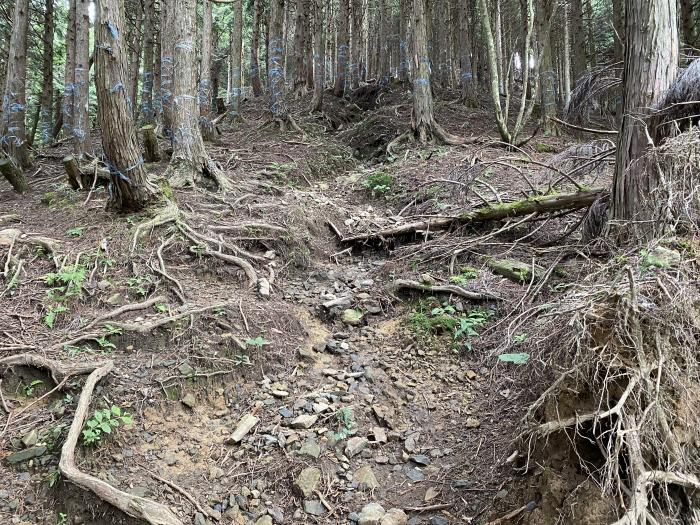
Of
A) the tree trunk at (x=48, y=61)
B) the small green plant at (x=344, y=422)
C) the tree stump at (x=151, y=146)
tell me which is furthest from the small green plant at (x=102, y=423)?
the tree trunk at (x=48, y=61)

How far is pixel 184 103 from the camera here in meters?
8.14

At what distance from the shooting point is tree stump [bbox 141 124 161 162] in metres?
9.14

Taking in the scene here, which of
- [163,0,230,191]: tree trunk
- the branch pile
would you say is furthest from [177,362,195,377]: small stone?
[163,0,230,191]: tree trunk

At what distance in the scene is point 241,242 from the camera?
661 centimetres

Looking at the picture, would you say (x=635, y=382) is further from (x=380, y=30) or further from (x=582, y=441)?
(x=380, y=30)

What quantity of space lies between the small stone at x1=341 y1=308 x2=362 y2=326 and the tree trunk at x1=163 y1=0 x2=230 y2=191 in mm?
3702

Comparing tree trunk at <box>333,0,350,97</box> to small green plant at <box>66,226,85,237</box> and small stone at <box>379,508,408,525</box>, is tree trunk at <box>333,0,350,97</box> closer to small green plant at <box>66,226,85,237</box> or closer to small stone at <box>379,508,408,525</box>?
small green plant at <box>66,226,85,237</box>

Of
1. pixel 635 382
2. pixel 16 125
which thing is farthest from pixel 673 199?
pixel 16 125

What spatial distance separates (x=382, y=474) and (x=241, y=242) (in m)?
3.89

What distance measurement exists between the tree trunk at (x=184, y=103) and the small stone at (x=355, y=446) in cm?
544

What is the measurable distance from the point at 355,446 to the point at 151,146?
771cm

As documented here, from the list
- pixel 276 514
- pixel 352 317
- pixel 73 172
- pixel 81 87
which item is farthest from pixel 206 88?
pixel 276 514

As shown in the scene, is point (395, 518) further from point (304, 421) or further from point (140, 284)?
point (140, 284)

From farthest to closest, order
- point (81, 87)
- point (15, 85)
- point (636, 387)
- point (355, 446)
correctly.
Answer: point (81, 87) < point (15, 85) < point (355, 446) < point (636, 387)
